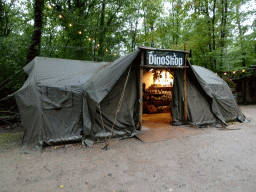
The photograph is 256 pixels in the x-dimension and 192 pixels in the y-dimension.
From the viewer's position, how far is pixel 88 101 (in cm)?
515

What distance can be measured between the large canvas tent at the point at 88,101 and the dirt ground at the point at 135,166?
542 millimetres

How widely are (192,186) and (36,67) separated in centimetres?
603

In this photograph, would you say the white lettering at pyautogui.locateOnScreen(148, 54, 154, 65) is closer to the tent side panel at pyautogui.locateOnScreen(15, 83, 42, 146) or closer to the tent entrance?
the tent entrance

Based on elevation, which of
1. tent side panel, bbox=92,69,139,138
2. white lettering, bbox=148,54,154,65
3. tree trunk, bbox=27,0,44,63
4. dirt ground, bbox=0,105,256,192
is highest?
tree trunk, bbox=27,0,44,63

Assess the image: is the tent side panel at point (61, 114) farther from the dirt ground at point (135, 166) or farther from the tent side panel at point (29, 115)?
the dirt ground at point (135, 166)

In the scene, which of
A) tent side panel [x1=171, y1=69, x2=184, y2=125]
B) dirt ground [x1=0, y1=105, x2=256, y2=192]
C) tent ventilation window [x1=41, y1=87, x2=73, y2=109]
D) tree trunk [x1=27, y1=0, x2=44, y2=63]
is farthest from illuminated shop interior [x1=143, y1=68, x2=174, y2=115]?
tree trunk [x1=27, y1=0, x2=44, y2=63]

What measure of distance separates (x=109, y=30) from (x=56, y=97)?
29.9ft

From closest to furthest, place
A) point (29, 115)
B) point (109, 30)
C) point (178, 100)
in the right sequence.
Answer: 1. point (29, 115)
2. point (178, 100)
3. point (109, 30)

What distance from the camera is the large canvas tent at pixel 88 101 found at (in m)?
4.79

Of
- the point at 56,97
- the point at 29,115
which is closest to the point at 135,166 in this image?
the point at 56,97

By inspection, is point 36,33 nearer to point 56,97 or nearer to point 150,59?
point 56,97

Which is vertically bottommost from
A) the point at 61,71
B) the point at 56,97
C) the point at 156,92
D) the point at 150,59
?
the point at 56,97

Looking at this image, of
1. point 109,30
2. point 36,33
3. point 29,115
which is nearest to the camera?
point 29,115

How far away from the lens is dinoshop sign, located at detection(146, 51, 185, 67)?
19.2ft
